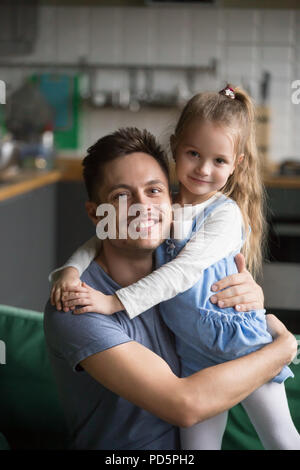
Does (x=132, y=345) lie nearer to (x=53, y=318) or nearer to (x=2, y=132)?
(x=53, y=318)

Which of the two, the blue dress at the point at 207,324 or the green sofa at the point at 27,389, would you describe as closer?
the blue dress at the point at 207,324

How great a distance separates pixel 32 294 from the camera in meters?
0.95

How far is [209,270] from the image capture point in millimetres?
501

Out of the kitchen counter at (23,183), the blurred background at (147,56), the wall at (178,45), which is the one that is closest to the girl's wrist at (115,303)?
the kitchen counter at (23,183)

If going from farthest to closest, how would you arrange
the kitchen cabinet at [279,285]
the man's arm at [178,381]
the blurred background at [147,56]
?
1. the blurred background at [147,56]
2. the kitchen cabinet at [279,285]
3. the man's arm at [178,381]

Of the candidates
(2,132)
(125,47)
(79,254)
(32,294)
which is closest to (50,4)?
(125,47)

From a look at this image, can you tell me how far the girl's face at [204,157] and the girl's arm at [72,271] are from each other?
11 centimetres

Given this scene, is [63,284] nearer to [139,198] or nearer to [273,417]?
[139,198]

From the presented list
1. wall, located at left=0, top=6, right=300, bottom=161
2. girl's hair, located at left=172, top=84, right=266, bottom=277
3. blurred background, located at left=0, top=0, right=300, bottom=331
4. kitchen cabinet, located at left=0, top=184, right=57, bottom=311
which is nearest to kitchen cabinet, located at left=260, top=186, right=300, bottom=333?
girl's hair, located at left=172, top=84, right=266, bottom=277

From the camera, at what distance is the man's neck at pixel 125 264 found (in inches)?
20.4

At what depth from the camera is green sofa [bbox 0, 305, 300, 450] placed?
721 millimetres

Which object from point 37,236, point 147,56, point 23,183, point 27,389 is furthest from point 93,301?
point 147,56

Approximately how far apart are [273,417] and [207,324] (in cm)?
10

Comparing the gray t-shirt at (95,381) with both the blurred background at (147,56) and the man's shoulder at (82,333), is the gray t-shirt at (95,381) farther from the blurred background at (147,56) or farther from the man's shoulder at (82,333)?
the blurred background at (147,56)
